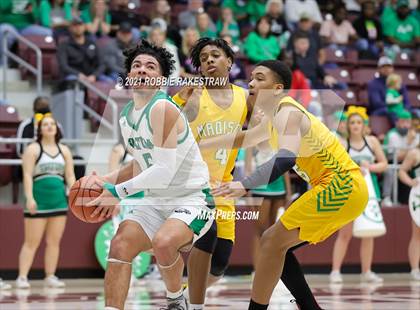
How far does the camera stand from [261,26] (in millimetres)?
17312

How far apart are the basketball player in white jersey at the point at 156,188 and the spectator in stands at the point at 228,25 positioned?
10.3m

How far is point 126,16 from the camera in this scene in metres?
16.9

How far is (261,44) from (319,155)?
32.8 feet

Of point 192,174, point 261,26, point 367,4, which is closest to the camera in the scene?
point 192,174

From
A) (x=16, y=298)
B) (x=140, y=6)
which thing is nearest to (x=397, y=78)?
(x=140, y=6)

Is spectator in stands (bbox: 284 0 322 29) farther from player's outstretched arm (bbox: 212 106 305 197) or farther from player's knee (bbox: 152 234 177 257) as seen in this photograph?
player's knee (bbox: 152 234 177 257)

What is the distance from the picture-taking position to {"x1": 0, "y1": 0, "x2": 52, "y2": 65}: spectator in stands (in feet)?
51.1

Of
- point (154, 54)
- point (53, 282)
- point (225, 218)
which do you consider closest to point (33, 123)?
point (53, 282)

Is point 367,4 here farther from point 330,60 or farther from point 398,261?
point 398,261

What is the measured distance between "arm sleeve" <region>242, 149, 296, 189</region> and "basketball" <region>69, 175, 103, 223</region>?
1.02 meters

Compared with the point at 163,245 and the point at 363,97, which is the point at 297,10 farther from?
the point at 163,245

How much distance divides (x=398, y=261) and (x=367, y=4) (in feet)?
22.4

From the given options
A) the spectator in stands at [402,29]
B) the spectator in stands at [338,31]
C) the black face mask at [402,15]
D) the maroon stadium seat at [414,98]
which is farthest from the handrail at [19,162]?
the black face mask at [402,15]

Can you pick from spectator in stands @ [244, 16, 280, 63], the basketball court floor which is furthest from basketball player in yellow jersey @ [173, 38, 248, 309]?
spectator in stands @ [244, 16, 280, 63]
